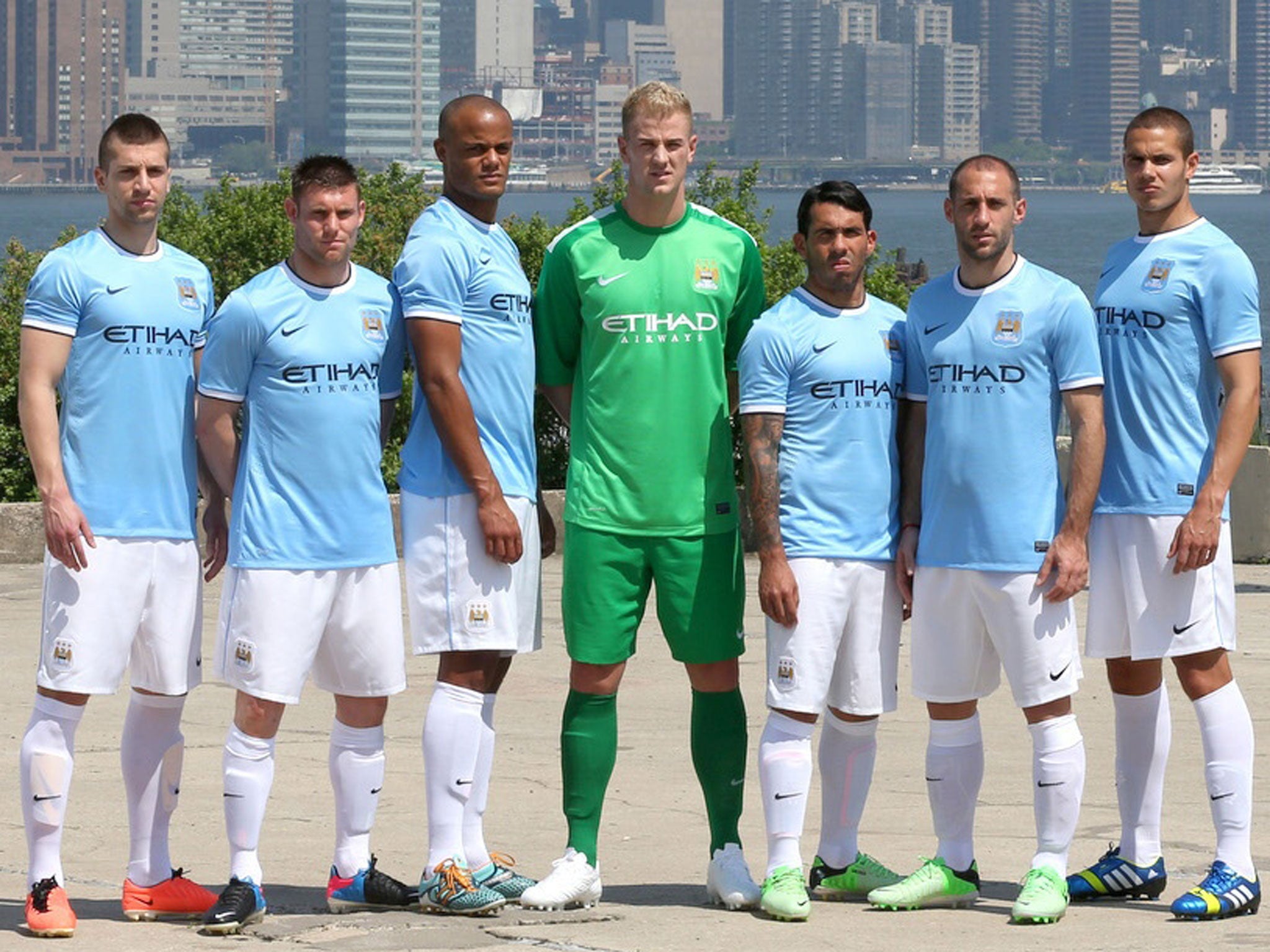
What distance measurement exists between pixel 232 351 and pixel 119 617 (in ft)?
2.72

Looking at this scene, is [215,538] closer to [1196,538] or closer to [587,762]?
[587,762]

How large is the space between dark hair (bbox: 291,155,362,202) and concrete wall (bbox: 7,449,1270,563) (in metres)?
9.18

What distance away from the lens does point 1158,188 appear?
7.78 m

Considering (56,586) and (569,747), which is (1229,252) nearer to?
(569,747)

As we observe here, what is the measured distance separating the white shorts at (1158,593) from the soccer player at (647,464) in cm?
114

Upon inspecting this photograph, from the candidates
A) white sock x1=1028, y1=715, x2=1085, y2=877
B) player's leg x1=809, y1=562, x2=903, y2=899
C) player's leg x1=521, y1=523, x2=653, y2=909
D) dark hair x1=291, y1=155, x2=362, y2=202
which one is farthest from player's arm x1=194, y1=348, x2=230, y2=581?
white sock x1=1028, y1=715, x2=1085, y2=877

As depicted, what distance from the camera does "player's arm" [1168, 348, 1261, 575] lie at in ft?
24.8

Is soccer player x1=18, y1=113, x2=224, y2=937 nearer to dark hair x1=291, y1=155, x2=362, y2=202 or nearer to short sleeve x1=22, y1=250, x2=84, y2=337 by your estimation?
short sleeve x1=22, y1=250, x2=84, y2=337

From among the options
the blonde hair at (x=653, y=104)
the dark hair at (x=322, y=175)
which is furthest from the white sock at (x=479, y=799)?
the blonde hair at (x=653, y=104)

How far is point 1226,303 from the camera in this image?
7641 millimetres

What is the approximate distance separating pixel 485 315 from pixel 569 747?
53.5 inches

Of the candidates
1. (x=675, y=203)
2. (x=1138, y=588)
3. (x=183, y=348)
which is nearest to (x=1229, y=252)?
(x=1138, y=588)

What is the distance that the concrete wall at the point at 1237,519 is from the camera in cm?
1675

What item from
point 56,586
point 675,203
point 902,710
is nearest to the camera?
point 56,586
